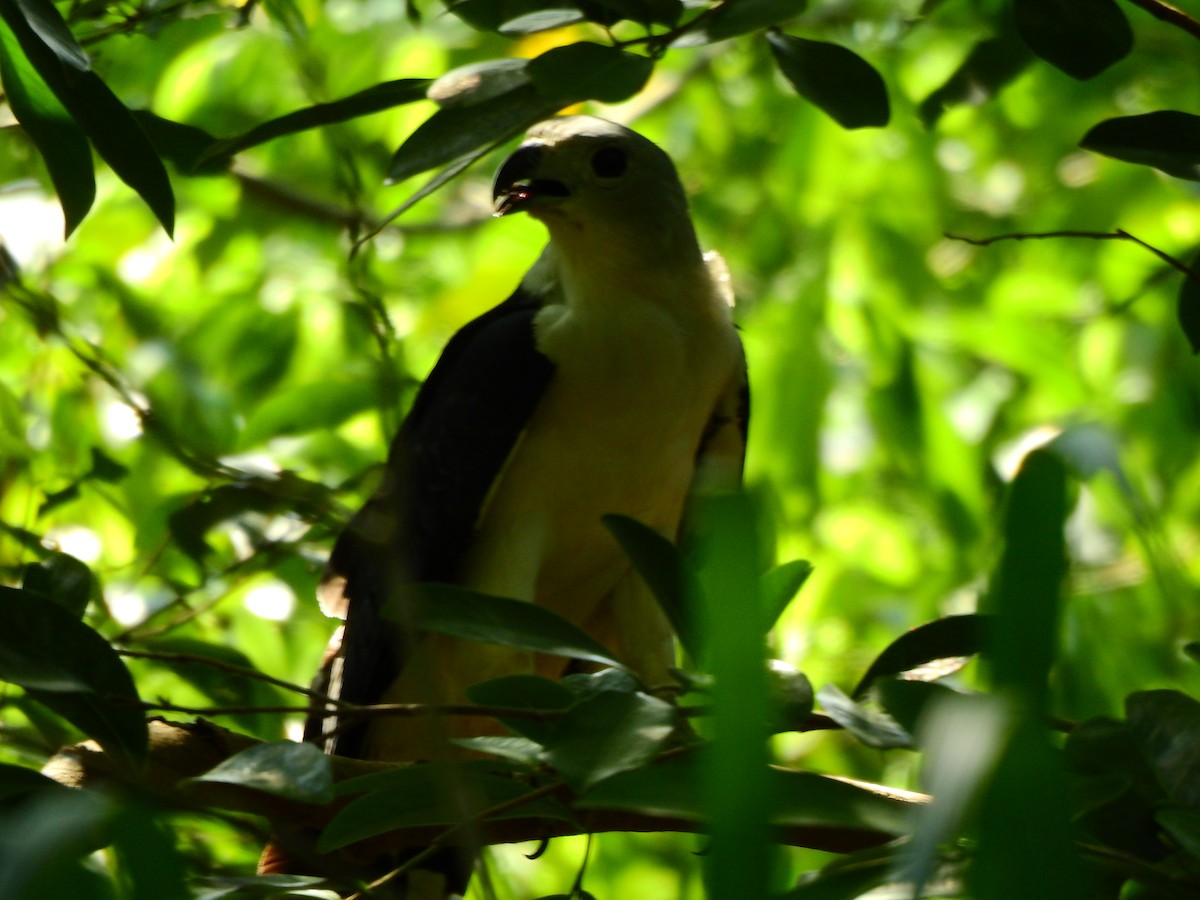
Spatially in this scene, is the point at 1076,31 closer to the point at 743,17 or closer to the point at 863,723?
the point at 743,17

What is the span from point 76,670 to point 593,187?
162 cm

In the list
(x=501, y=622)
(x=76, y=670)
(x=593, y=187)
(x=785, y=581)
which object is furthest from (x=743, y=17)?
(x=593, y=187)

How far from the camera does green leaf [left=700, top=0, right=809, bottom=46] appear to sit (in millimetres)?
1560

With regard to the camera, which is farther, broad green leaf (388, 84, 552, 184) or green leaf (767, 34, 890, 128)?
green leaf (767, 34, 890, 128)

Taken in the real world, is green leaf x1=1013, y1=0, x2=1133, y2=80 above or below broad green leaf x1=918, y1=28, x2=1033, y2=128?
above

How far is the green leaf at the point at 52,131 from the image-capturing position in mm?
1508

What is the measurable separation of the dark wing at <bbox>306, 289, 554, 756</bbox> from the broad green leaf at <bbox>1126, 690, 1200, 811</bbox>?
1588 millimetres

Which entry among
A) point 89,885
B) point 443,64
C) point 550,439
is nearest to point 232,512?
point 550,439

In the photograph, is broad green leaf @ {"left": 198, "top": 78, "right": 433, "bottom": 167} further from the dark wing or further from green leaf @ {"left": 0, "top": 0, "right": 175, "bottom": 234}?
the dark wing

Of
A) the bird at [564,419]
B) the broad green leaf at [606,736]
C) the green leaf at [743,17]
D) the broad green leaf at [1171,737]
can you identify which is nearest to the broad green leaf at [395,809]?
the broad green leaf at [606,736]

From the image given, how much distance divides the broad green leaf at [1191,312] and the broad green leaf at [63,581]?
1.37 meters

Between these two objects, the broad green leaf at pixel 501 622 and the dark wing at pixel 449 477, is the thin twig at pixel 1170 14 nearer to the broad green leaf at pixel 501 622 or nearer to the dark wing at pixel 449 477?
the broad green leaf at pixel 501 622

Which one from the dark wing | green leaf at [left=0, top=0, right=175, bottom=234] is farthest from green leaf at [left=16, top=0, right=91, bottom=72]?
the dark wing

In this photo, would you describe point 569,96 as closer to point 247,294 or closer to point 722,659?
point 722,659
